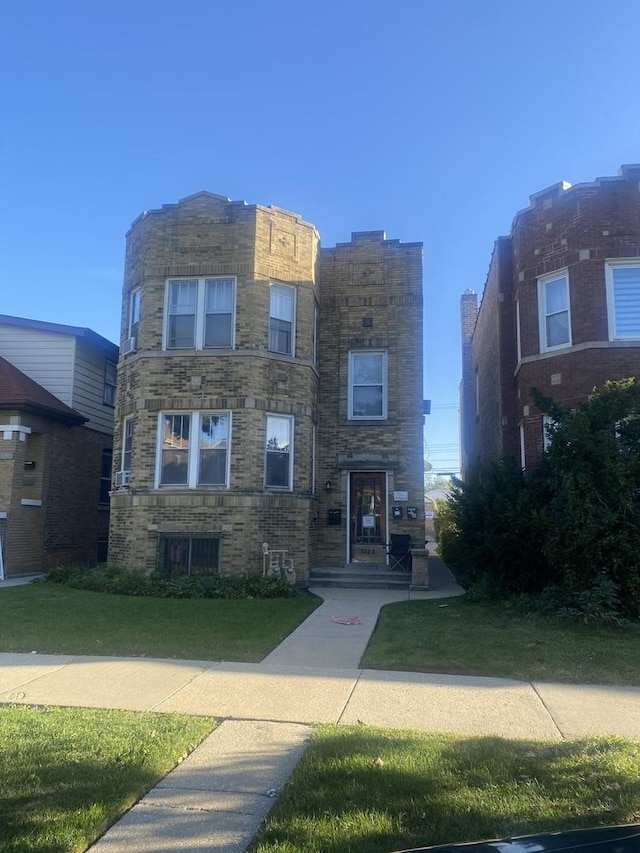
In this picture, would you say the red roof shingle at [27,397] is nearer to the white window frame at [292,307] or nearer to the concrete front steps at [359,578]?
the white window frame at [292,307]

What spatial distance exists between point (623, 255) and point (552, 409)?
14.1ft

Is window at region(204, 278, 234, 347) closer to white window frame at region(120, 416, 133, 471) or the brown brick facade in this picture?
white window frame at region(120, 416, 133, 471)

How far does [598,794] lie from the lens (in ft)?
11.7

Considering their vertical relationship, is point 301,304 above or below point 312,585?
above

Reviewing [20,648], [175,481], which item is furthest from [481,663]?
[175,481]

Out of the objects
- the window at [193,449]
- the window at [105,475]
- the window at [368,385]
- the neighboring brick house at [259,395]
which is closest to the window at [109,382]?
the window at [105,475]

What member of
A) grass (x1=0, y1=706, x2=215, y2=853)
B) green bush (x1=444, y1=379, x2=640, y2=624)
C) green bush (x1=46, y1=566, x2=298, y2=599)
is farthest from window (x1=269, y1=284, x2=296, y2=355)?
grass (x1=0, y1=706, x2=215, y2=853)

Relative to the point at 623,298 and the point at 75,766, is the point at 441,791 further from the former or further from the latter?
the point at 623,298

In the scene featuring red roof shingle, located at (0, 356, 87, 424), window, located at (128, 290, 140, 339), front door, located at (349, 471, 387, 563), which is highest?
window, located at (128, 290, 140, 339)

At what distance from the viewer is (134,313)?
14.5m

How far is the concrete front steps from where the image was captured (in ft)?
42.2

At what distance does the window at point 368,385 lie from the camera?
50.3 feet

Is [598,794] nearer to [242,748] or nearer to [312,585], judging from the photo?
[242,748]

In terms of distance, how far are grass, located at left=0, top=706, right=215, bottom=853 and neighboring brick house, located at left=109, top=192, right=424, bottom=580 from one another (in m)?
7.69
